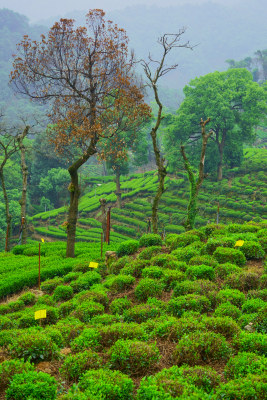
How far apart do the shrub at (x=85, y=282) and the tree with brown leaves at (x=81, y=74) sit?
3.98 meters

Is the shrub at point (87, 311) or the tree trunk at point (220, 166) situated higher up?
the tree trunk at point (220, 166)

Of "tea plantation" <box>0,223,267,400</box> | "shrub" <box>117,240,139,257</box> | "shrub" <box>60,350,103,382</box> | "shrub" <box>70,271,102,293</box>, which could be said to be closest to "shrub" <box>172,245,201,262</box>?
"tea plantation" <box>0,223,267,400</box>

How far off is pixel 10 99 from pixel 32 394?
114592mm

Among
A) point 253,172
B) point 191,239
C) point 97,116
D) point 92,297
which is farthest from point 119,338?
point 253,172

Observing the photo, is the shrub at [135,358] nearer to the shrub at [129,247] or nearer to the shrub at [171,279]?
the shrub at [171,279]

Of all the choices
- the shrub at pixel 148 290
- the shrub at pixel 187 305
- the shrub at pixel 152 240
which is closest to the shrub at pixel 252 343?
the shrub at pixel 187 305

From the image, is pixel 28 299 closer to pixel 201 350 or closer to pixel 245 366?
pixel 201 350

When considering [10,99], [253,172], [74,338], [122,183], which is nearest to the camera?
[74,338]

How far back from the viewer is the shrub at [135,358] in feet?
17.7

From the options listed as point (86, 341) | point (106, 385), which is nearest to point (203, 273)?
point (86, 341)

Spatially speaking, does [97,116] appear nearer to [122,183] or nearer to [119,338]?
[119,338]

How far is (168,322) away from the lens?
6.39 metres

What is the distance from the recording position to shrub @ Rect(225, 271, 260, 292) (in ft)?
26.7

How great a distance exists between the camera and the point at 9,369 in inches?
204
